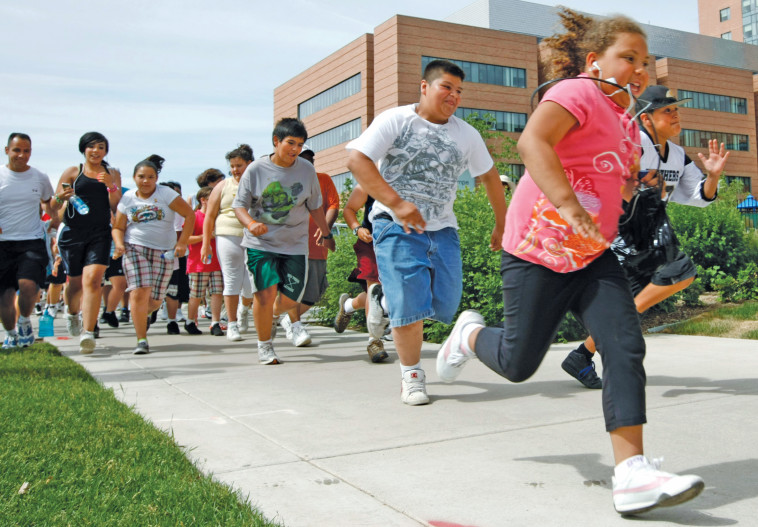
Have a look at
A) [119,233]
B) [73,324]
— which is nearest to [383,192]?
[119,233]

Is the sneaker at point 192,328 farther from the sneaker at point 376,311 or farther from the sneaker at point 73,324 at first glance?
the sneaker at point 376,311

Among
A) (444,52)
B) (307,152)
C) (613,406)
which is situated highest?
(444,52)

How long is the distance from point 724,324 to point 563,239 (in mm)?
5546

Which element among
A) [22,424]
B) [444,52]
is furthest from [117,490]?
[444,52]

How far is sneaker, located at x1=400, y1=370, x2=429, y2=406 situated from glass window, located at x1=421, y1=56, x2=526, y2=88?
192ft

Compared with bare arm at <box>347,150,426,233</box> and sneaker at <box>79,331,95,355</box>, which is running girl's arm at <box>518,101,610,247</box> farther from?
sneaker at <box>79,331,95,355</box>

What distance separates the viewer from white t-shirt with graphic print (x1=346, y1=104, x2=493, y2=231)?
14.5ft

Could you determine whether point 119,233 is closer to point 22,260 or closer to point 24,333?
point 22,260

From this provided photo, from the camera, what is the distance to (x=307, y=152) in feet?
26.2

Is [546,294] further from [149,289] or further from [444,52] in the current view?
[444,52]

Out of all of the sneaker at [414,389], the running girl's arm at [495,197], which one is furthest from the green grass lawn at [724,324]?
the sneaker at [414,389]

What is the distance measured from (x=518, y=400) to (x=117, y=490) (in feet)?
8.27

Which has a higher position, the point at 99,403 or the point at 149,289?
the point at 149,289

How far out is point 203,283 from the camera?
33.1 feet
